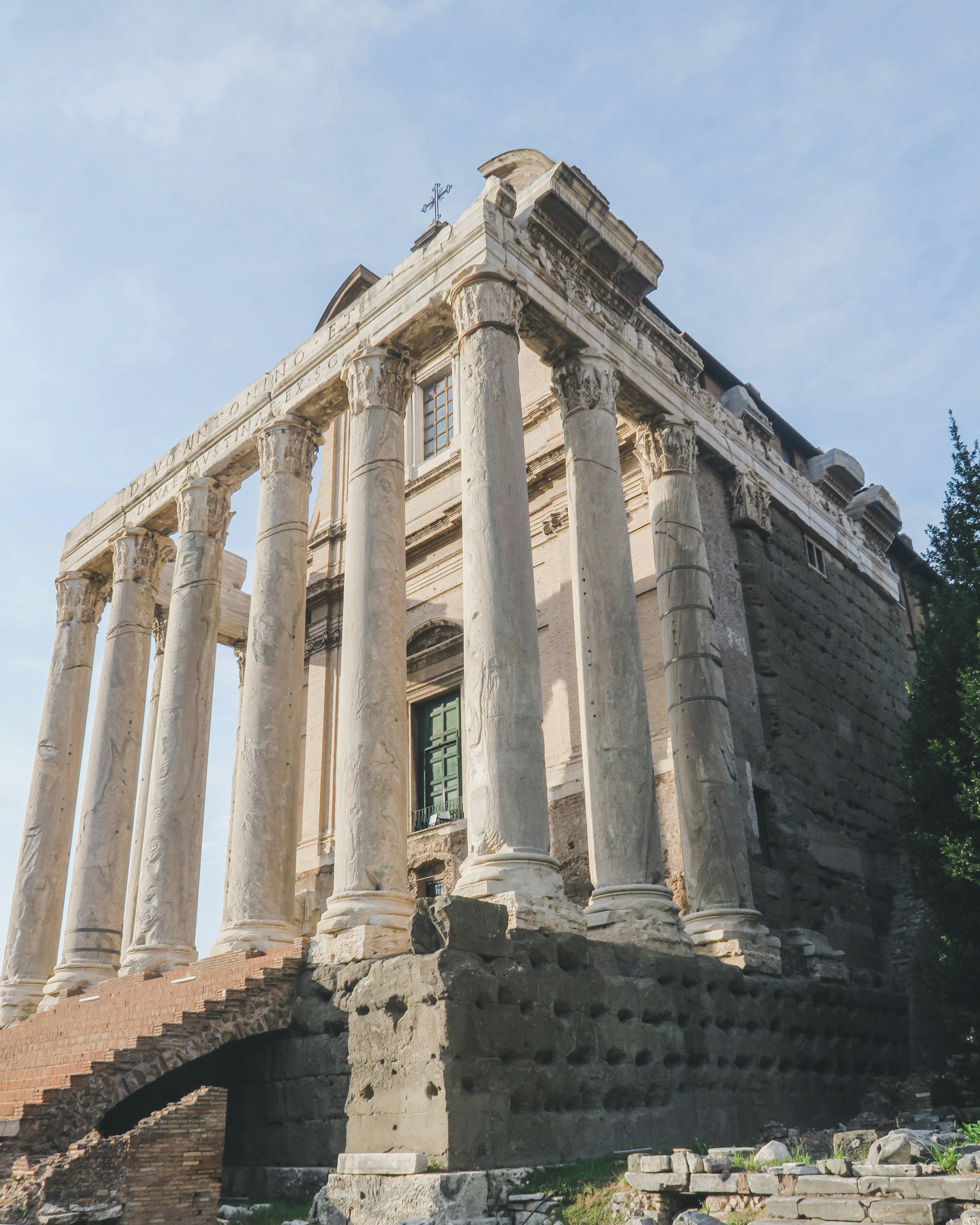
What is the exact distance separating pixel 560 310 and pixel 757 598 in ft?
19.1

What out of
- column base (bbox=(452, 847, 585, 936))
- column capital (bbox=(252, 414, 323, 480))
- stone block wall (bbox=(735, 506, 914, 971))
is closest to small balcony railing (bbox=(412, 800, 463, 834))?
stone block wall (bbox=(735, 506, 914, 971))

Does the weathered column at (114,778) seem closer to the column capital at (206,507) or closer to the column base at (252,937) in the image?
the column capital at (206,507)

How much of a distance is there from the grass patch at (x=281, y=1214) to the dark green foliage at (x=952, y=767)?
26.1 feet

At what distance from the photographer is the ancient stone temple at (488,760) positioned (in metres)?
10.2

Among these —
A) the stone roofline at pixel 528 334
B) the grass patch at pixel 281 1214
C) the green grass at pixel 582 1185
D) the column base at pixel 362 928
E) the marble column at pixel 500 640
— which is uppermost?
the stone roofline at pixel 528 334

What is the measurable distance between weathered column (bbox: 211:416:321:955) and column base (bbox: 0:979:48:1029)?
5.50m

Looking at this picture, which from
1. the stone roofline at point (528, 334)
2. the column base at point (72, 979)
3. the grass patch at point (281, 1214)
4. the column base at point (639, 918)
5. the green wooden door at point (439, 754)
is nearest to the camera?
the grass patch at point (281, 1214)

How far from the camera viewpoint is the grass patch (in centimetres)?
941

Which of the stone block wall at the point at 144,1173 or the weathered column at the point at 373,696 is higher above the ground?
the weathered column at the point at 373,696

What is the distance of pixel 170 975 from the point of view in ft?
43.7

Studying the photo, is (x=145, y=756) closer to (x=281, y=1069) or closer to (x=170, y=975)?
(x=170, y=975)

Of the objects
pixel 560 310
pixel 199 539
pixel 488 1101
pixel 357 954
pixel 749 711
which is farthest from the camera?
pixel 199 539

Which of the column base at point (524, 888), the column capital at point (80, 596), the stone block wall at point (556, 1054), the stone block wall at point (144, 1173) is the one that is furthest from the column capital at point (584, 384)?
the column capital at point (80, 596)

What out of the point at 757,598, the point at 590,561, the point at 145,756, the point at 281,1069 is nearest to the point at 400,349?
A: the point at 590,561
